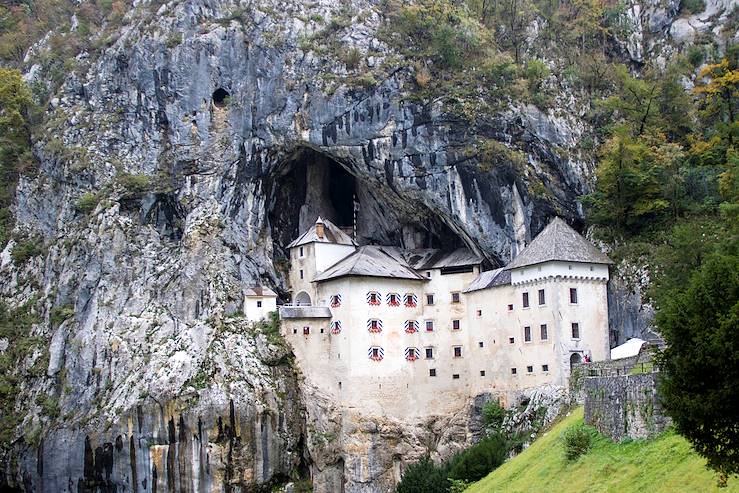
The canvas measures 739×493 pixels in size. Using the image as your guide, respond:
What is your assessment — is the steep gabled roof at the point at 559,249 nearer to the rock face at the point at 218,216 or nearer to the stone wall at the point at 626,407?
the rock face at the point at 218,216

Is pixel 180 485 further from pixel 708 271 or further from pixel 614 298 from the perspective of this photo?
pixel 708 271

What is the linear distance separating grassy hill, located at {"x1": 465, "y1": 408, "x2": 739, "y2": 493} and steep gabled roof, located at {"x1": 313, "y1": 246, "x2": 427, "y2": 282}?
25.4 m

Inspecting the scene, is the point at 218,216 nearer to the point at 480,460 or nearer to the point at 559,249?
the point at 559,249

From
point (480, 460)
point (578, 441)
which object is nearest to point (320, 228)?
point (480, 460)

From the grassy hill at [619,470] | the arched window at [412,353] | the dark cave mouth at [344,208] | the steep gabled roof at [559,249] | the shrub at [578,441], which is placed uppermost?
the dark cave mouth at [344,208]

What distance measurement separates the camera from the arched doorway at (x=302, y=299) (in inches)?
2933

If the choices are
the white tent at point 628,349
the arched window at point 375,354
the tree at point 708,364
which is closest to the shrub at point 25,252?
the arched window at point 375,354

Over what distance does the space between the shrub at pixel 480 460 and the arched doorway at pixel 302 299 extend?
61.8ft

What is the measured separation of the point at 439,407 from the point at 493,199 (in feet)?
48.3

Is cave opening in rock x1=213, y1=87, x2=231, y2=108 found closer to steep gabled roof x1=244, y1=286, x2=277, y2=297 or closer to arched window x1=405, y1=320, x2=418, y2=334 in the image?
steep gabled roof x1=244, y1=286, x2=277, y2=297

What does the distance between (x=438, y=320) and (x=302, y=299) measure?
10274 mm

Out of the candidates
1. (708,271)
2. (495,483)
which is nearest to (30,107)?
(495,483)

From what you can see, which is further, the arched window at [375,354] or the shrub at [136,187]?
the shrub at [136,187]

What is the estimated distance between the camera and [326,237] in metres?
75.1
